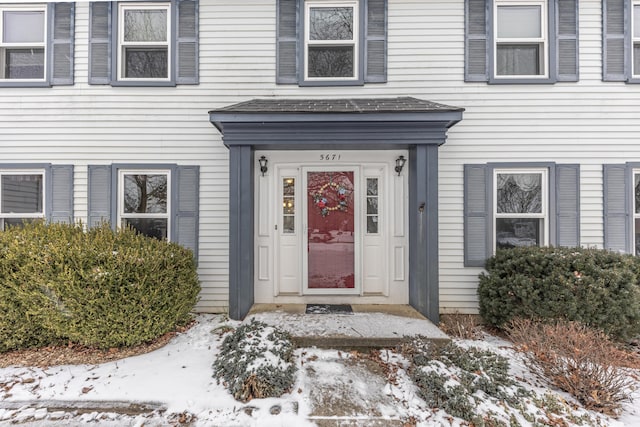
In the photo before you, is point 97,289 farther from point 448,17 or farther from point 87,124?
point 448,17

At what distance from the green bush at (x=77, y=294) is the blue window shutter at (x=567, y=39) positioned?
20.9ft

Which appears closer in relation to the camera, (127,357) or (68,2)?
(127,357)

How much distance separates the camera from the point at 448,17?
476 cm

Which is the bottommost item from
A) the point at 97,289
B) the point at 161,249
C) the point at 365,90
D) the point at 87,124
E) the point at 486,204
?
the point at 97,289

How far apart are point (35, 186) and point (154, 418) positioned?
4413 mm

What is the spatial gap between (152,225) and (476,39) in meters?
5.80

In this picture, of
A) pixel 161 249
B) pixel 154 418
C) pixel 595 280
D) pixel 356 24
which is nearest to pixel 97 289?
Result: pixel 161 249

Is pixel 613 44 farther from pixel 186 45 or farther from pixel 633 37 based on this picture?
pixel 186 45

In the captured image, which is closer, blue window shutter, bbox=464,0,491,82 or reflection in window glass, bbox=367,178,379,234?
blue window shutter, bbox=464,0,491,82

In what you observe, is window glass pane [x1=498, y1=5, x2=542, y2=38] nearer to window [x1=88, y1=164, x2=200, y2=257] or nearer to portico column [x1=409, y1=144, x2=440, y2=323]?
portico column [x1=409, y1=144, x2=440, y2=323]

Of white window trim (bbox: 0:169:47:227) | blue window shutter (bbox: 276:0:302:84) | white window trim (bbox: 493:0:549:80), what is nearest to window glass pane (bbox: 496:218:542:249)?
white window trim (bbox: 493:0:549:80)

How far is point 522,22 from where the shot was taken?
4.78 metres

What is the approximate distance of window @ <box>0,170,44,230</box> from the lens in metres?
4.84

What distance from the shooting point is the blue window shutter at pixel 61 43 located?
479 centimetres
